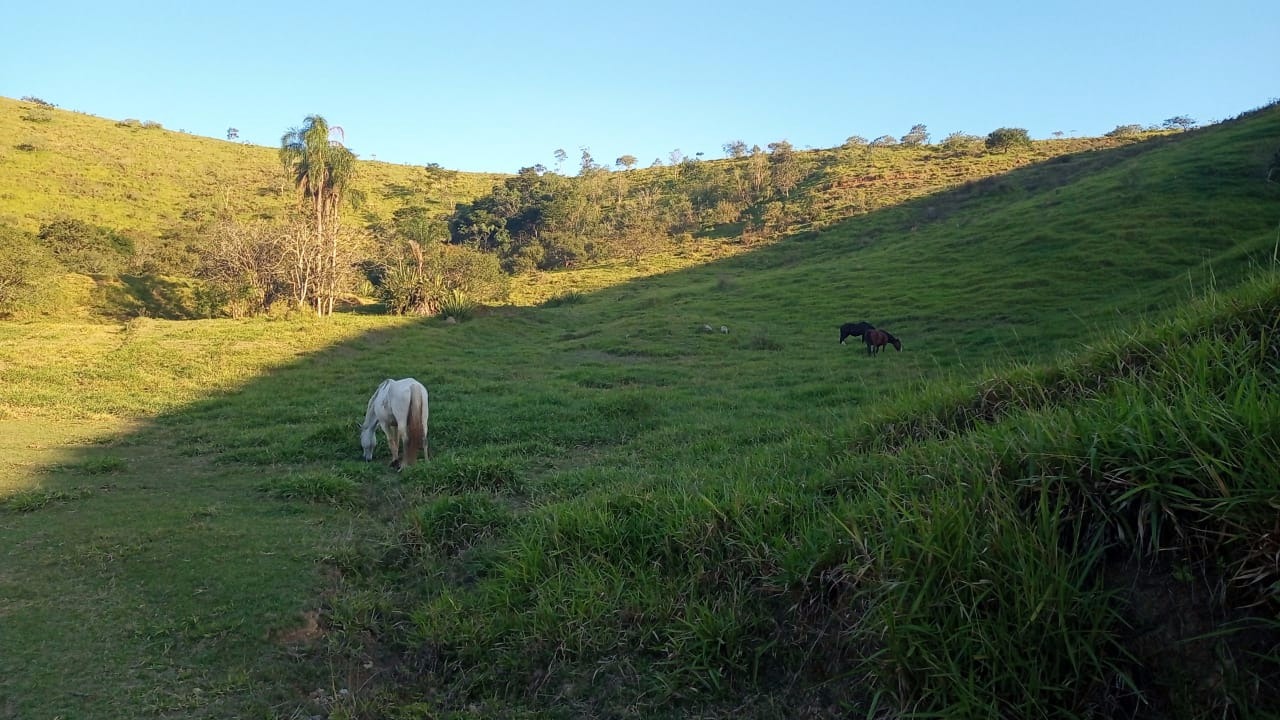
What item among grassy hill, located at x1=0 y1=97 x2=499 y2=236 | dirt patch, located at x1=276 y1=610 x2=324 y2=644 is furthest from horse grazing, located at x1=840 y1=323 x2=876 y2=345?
grassy hill, located at x1=0 y1=97 x2=499 y2=236

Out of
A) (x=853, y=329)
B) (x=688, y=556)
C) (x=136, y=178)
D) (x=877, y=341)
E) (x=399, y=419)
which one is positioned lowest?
(x=877, y=341)

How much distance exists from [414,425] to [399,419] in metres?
0.19

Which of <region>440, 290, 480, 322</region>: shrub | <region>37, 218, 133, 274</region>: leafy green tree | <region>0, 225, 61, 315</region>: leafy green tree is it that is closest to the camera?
<region>0, 225, 61, 315</region>: leafy green tree

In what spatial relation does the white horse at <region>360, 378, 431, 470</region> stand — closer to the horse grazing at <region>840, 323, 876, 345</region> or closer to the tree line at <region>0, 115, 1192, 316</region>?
the horse grazing at <region>840, 323, 876, 345</region>

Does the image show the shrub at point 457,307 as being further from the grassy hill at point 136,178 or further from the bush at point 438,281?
the grassy hill at point 136,178

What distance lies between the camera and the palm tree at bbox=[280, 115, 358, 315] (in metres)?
24.7

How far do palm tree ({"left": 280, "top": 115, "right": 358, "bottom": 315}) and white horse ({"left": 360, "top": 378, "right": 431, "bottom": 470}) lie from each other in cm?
1767

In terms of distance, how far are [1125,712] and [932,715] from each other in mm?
677

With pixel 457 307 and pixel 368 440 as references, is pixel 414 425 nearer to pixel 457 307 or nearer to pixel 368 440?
pixel 368 440

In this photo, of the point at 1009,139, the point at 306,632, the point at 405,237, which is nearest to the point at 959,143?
the point at 1009,139

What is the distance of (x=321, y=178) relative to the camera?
82.5 ft

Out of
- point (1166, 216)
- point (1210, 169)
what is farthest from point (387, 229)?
point (1210, 169)

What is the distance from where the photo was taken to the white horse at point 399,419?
808 cm

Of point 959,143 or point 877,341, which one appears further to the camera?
point 959,143
